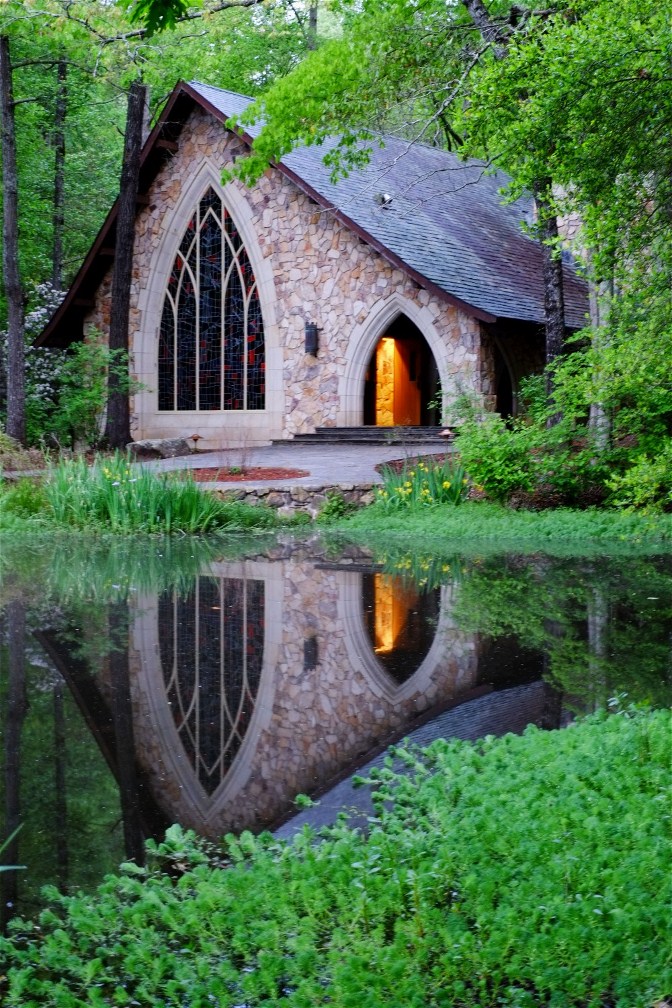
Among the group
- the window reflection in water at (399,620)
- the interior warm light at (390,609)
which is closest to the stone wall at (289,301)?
the interior warm light at (390,609)

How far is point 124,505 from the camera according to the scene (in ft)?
41.2

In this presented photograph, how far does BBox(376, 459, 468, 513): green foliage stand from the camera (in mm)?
13656

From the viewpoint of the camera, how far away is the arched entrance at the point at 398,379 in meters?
24.8

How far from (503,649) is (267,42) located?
91.8ft

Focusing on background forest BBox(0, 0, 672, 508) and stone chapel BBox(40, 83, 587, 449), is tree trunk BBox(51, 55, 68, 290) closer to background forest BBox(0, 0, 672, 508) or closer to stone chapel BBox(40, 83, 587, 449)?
background forest BBox(0, 0, 672, 508)

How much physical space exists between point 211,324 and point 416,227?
16.7 feet

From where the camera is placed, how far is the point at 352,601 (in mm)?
8727

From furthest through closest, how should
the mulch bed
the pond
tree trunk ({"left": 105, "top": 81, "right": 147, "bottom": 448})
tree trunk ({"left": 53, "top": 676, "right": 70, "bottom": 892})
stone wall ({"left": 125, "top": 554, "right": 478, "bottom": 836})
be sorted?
tree trunk ({"left": 105, "top": 81, "right": 147, "bottom": 448}), the mulch bed, stone wall ({"left": 125, "top": 554, "right": 478, "bottom": 836}), the pond, tree trunk ({"left": 53, "top": 676, "right": 70, "bottom": 892})

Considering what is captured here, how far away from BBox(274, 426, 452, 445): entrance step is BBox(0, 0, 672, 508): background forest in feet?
4.25

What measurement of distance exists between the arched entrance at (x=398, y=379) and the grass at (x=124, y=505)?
1146cm

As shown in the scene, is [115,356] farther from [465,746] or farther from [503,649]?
[465,746]

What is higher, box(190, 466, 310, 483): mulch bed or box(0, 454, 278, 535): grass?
box(190, 466, 310, 483): mulch bed

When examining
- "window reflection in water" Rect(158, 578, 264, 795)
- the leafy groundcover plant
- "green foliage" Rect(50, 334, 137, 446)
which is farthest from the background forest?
the leafy groundcover plant

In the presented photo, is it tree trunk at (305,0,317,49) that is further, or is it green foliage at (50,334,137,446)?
tree trunk at (305,0,317,49)
